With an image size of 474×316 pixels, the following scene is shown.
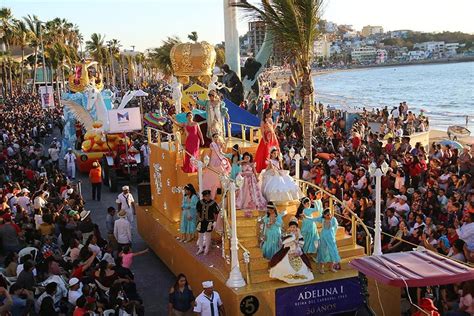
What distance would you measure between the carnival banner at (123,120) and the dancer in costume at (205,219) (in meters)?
10.9

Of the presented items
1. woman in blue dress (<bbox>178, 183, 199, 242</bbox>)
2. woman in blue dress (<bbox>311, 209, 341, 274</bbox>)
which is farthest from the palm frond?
woman in blue dress (<bbox>311, 209, 341, 274</bbox>)

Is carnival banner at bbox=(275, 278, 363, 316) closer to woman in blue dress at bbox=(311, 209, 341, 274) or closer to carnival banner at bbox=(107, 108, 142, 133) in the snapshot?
woman in blue dress at bbox=(311, 209, 341, 274)

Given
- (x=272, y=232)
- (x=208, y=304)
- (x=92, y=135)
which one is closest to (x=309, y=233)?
(x=272, y=232)

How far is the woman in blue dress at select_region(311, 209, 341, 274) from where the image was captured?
32.2 feet

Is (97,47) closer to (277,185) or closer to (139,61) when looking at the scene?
(139,61)

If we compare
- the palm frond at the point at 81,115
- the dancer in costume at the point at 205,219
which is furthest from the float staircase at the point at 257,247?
the palm frond at the point at 81,115

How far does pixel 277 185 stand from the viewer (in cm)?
1124

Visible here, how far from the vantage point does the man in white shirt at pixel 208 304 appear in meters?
8.69

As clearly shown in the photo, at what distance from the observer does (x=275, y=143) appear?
12453 mm

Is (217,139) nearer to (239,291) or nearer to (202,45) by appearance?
(239,291)

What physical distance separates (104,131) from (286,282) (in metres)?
17.5

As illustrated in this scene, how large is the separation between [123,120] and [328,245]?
13.3m

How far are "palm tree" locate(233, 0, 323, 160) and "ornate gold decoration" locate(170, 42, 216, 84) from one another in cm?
347

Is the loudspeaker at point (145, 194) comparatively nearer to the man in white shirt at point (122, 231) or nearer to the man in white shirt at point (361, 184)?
the man in white shirt at point (122, 231)
